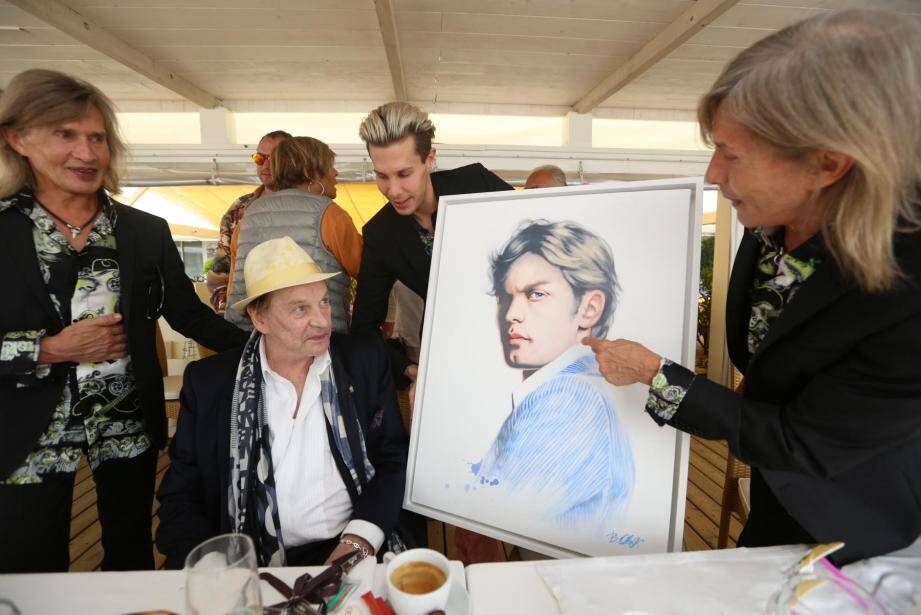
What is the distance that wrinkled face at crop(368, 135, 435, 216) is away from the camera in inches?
65.7

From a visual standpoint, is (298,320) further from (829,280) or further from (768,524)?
(768,524)

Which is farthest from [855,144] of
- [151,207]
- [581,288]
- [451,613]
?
[151,207]

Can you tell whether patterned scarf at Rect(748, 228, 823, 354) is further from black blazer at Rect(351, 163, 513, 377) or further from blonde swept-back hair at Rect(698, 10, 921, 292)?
black blazer at Rect(351, 163, 513, 377)

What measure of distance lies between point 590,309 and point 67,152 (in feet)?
5.37

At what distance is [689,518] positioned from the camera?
276 cm

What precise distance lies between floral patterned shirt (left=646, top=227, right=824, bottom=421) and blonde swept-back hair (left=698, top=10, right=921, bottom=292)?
14 cm

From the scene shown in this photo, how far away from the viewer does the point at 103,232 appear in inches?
59.6

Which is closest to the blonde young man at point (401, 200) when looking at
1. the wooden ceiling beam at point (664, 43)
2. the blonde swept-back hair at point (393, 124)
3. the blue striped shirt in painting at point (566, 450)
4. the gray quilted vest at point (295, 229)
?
the blonde swept-back hair at point (393, 124)

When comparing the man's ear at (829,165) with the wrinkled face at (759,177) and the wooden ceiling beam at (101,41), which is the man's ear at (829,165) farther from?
the wooden ceiling beam at (101,41)

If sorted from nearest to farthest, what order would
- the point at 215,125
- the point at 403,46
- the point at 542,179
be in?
1. the point at 542,179
2. the point at 403,46
3. the point at 215,125

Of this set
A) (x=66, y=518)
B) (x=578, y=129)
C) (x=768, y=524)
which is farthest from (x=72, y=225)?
(x=578, y=129)

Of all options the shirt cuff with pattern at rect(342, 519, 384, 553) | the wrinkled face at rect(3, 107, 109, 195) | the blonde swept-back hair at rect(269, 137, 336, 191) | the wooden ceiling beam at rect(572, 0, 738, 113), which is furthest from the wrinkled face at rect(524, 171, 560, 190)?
the shirt cuff with pattern at rect(342, 519, 384, 553)

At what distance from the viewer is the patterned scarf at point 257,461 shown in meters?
1.31

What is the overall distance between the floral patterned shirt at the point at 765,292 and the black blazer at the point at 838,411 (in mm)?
29
